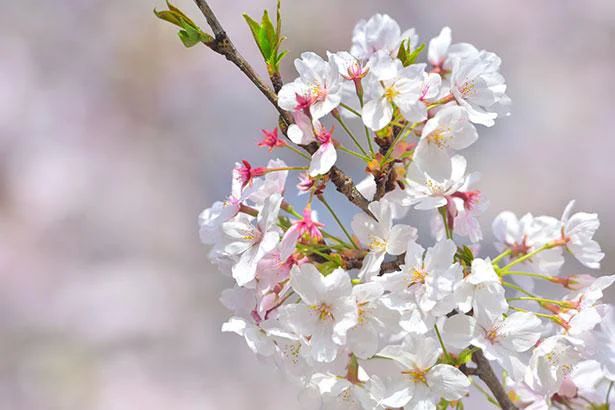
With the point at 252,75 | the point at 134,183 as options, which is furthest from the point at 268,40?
the point at 134,183

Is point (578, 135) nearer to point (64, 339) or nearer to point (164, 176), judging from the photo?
point (164, 176)

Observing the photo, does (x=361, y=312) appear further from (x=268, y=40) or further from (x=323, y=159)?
(x=268, y=40)

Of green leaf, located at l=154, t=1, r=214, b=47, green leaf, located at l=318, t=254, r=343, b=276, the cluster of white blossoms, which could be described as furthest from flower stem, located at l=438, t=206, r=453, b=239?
green leaf, located at l=154, t=1, r=214, b=47

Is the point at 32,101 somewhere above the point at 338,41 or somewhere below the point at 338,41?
above

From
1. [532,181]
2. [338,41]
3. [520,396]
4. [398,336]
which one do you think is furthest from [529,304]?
[532,181]

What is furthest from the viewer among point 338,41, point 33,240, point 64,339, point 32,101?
point 338,41

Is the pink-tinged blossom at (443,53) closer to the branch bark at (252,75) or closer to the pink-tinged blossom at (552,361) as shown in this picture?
the branch bark at (252,75)

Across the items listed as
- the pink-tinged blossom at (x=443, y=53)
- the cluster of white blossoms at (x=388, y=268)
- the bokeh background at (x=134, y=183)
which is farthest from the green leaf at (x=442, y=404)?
the bokeh background at (x=134, y=183)
